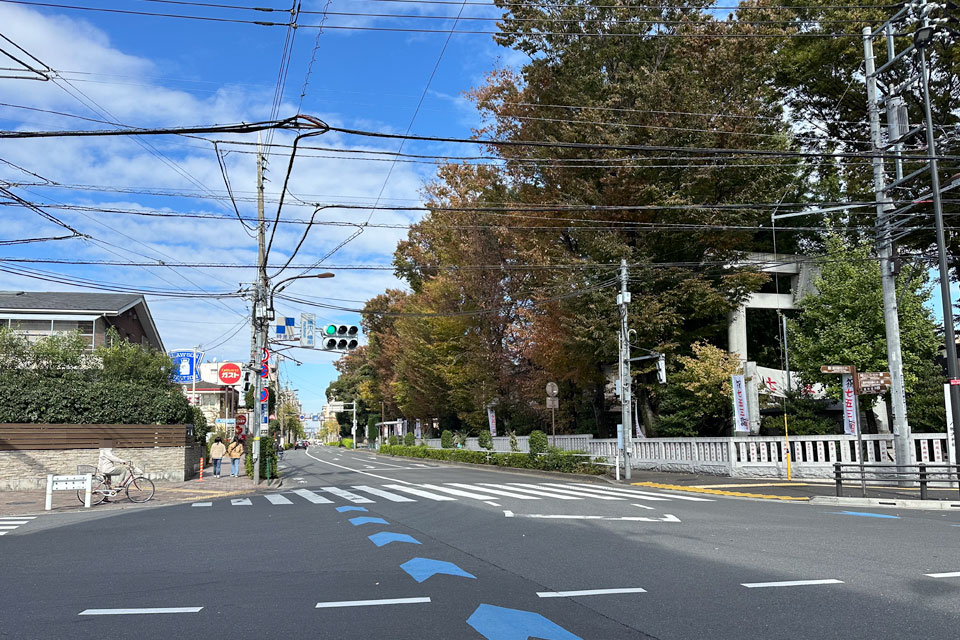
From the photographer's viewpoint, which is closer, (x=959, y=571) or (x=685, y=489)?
(x=959, y=571)

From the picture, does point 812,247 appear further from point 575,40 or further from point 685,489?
point 685,489

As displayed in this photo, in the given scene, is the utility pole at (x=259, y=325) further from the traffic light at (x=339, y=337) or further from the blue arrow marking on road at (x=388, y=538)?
the blue arrow marking on road at (x=388, y=538)

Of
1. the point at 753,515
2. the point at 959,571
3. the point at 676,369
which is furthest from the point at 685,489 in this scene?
the point at 959,571

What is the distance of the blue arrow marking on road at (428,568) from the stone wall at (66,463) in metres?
18.7

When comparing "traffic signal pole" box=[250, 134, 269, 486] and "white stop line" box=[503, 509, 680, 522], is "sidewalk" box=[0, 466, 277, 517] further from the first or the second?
"white stop line" box=[503, 509, 680, 522]

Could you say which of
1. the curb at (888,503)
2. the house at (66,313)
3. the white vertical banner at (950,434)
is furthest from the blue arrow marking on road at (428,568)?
the house at (66,313)

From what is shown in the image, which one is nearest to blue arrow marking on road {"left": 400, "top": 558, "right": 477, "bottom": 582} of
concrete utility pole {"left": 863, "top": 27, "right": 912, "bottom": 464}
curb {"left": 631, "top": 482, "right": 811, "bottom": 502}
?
curb {"left": 631, "top": 482, "right": 811, "bottom": 502}

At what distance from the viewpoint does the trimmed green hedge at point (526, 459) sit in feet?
85.1

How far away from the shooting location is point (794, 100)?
3259 centimetres

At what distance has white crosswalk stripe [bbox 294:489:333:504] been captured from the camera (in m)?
16.8

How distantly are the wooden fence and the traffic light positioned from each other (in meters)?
6.79

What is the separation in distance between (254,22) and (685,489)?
53.5 feet

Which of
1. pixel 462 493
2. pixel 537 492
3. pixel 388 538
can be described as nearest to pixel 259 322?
pixel 462 493

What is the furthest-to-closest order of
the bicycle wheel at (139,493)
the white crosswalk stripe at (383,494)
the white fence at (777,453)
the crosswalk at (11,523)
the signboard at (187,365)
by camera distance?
the signboard at (187,365) → the white fence at (777,453) → the bicycle wheel at (139,493) → the white crosswalk stripe at (383,494) → the crosswalk at (11,523)
